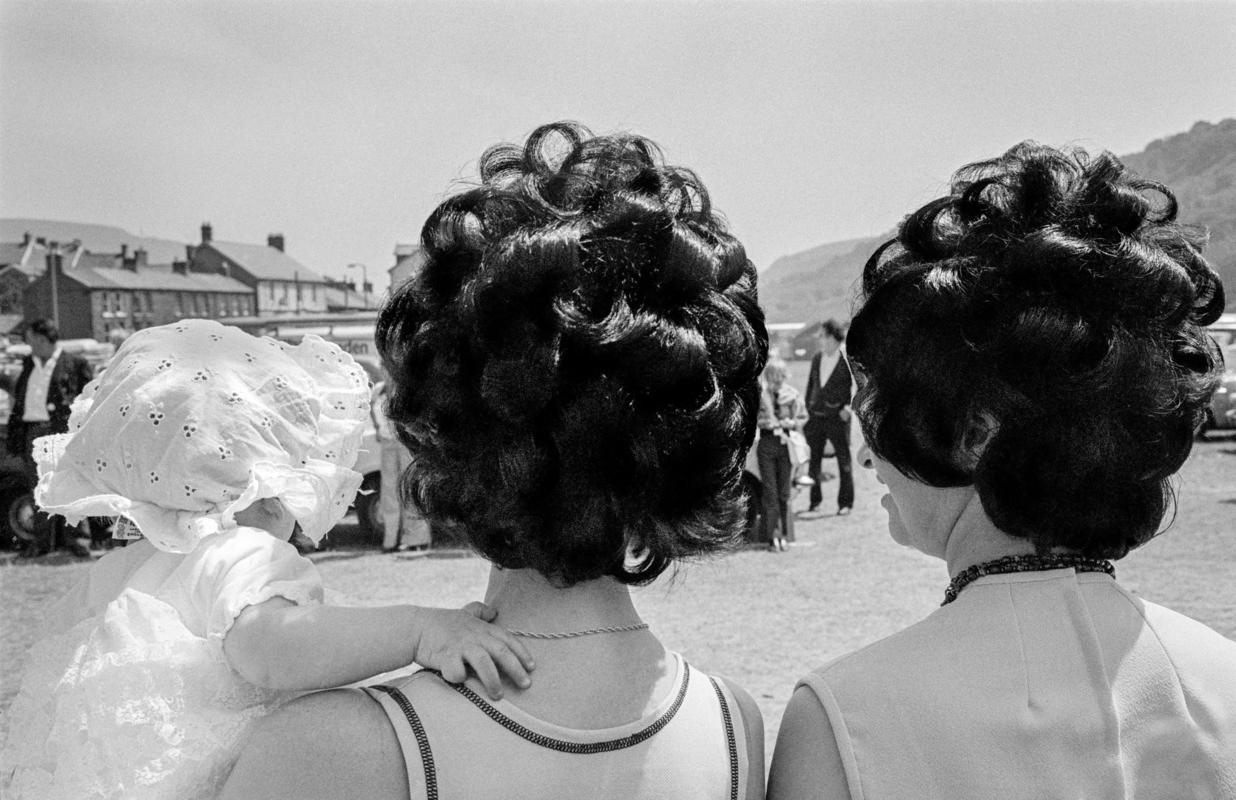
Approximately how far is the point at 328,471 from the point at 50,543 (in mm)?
8566

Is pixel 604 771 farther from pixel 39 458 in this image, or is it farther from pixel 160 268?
pixel 160 268

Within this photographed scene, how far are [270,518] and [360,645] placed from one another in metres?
0.53

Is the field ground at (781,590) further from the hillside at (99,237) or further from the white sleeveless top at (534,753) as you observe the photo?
the hillside at (99,237)

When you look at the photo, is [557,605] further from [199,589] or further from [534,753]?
[199,589]

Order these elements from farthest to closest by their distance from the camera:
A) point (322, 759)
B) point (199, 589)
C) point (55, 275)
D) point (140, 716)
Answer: point (55, 275) → point (199, 589) → point (140, 716) → point (322, 759)

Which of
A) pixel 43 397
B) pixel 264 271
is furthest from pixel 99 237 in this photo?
pixel 43 397

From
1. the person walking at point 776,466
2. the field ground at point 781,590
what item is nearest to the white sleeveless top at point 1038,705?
the field ground at point 781,590

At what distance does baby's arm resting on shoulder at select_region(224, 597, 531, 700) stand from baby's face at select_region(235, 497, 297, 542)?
0.98ft

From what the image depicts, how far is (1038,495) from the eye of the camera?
48.9 inches

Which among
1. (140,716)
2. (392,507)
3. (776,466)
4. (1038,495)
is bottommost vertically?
(392,507)

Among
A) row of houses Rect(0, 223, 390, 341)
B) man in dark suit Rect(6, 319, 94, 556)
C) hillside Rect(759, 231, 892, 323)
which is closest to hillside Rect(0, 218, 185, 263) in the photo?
row of houses Rect(0, 223, 390, 341)

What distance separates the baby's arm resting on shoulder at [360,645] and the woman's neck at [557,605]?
0.12 feet

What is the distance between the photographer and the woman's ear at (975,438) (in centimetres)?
127

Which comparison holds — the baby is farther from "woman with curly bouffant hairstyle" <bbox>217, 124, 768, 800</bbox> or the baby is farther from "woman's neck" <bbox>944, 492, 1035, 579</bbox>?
"woman's neck" <bbox>944, 492, 1035, 579</bbox>
